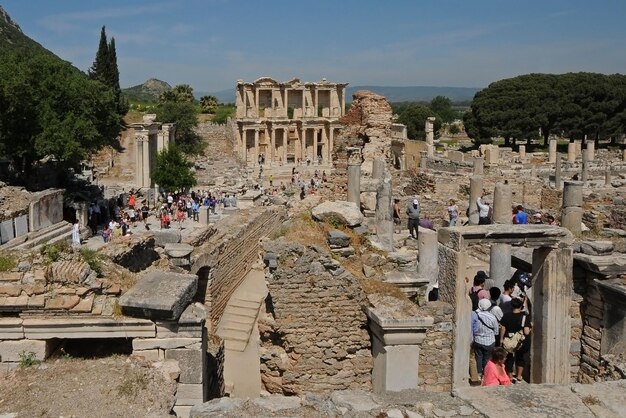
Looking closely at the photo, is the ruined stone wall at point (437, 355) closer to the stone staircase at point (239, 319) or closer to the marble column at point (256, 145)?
the stone staircase at point (239, 319)

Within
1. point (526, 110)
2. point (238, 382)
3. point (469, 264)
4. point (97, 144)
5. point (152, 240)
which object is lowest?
point (238, 382)

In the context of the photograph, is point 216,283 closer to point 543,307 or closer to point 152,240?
point 152,240

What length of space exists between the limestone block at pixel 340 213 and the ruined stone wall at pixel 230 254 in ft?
8.56

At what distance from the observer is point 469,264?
16.0 meters

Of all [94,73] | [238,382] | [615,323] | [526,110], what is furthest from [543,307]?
[526,110]

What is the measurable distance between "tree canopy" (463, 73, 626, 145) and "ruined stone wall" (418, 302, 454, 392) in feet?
211

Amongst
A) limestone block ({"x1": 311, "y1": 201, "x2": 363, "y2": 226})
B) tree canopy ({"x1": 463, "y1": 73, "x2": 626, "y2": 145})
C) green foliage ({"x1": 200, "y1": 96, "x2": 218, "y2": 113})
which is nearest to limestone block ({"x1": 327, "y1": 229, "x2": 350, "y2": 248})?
limestone block ({"x1": 311, "y1": 201, "x2": 363, "y2": 226})

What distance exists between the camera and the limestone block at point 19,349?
19.9ft

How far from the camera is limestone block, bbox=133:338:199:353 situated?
20.2 ft

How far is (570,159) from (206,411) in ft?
166

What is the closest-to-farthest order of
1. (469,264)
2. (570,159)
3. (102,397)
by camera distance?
(102,397)
(469,264)
(570,159)

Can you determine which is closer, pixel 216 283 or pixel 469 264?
pixel 216 283

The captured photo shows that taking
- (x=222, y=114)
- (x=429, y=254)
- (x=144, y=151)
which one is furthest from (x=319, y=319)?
(x=222, y=114)

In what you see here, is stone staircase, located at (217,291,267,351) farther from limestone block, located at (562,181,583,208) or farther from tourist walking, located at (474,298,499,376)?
limestone block, located at (562,181,583,208)
